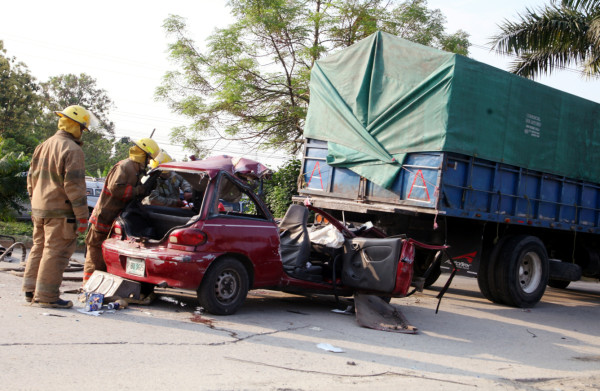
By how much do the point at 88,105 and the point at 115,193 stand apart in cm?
4862

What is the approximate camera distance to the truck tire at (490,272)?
31.2 ft

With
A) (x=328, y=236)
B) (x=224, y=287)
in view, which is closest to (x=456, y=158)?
(x=328, y=236)

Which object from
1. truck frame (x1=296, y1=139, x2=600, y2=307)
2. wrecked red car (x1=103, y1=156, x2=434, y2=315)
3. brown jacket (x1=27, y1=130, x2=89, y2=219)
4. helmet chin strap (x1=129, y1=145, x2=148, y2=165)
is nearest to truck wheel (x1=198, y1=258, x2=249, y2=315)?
wrecked red car (x1=103, y1=156, x2=434, y2=315)

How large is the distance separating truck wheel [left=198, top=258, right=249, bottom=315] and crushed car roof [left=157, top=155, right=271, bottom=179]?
1.03 metres

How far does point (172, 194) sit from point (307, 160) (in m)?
3.29

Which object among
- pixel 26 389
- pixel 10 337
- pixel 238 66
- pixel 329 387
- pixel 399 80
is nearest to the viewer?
pixel 26 389

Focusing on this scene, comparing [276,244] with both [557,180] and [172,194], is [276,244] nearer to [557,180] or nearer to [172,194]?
[172,194]

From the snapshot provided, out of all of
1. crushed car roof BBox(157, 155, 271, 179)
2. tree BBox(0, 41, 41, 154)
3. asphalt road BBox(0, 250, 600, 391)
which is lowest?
asphalt road BBox(0, 250, 600, 391)

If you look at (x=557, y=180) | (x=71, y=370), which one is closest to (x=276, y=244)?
(x=71, y=370)

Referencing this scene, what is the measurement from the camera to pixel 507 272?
9352 mm

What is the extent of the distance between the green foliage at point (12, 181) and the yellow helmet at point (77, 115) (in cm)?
613

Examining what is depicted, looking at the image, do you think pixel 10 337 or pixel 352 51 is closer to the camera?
pixel 10 337

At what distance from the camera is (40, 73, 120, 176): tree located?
46000mm

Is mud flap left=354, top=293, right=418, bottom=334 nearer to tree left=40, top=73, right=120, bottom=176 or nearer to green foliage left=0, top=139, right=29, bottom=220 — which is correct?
green foliage left=0, top=139, right=29, bottom=220
